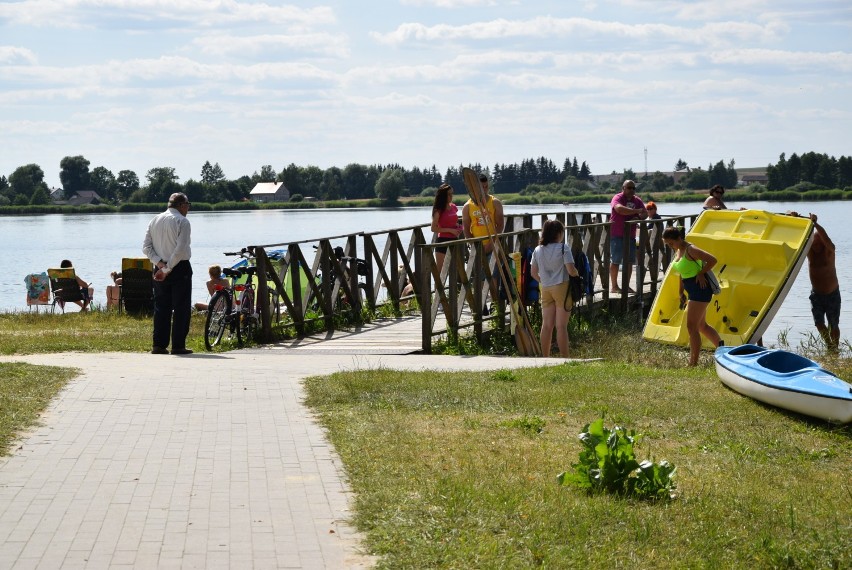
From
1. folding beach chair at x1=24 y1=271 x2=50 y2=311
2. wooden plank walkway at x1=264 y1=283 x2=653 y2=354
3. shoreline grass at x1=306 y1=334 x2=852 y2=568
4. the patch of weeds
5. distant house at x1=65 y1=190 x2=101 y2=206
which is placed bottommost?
distant house at x1=65 y1=190 x2=101 y2=206

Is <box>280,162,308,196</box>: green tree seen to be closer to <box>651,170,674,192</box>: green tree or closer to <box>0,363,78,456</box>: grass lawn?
<box>651,170,674,192</box>: green tree

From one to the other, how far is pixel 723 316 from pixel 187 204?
307 inches

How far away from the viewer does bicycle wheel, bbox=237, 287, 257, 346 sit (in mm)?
14086

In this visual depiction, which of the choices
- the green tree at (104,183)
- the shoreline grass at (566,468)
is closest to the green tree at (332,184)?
the green tree at (104,183)

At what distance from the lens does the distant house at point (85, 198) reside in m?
118

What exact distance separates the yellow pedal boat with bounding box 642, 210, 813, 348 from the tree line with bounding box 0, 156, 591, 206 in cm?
6785

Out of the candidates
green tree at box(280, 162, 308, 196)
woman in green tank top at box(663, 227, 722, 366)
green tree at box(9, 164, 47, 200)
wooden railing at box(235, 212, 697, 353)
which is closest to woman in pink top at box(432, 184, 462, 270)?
wooden railing at box(235, 212, 697, 353)

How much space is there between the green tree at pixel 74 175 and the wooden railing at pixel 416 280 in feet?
343

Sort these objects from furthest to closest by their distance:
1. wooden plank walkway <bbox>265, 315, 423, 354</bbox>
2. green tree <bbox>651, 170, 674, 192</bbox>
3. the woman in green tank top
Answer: green tree <bbox>651, 170, 674, 192</bbox>, wooden plank walkway <bbox>265, 315, 423, 354</bbox>, the woman in green tank top

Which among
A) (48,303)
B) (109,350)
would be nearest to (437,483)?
(109,350)

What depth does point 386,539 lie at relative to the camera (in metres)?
5.13

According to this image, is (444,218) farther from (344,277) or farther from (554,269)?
(554,269)

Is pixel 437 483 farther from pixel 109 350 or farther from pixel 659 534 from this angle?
pixel 109 350

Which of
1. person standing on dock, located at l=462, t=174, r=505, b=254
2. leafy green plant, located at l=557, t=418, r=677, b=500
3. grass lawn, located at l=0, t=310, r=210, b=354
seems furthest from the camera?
person standing on dock, located at l=462, t=174, r=505, b=254
